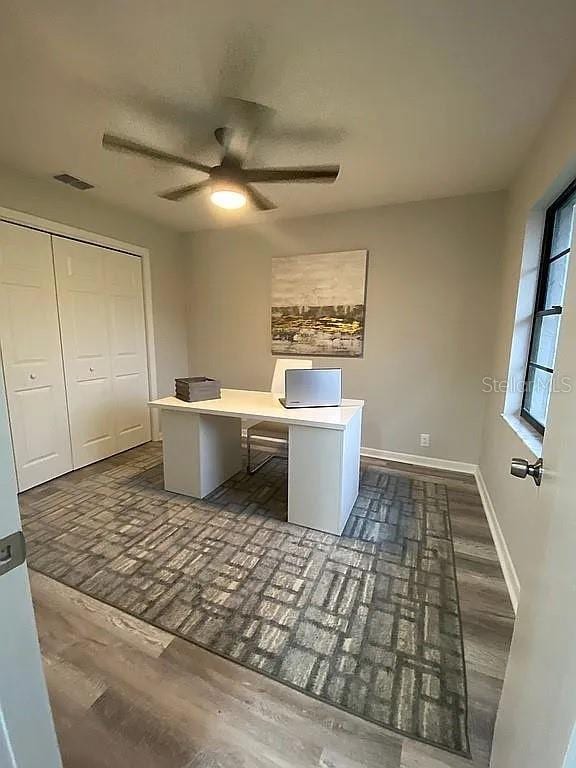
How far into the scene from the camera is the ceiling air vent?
8.60ft

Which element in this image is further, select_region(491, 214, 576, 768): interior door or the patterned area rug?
the patterned area rug

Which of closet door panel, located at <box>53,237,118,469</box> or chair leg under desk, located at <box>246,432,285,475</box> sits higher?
closet door panel, located at <box>53,237,118,469</box>

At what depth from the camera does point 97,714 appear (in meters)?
1.18

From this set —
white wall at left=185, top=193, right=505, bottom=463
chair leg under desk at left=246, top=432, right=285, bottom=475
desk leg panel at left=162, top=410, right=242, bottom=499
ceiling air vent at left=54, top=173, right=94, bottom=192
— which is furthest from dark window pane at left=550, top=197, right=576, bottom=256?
ceiling air vent at left=54, top=173, right=94, bottom=192

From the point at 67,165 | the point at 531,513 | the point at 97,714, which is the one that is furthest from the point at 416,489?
the point at 67,165

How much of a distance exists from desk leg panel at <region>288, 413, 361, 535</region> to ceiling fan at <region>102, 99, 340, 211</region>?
1418mm

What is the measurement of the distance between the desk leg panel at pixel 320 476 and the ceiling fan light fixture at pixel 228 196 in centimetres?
144

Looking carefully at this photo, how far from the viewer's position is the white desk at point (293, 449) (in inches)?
84.7

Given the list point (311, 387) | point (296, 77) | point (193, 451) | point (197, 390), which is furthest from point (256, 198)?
point (193, 451)

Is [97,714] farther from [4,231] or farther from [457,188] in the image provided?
[457,188]

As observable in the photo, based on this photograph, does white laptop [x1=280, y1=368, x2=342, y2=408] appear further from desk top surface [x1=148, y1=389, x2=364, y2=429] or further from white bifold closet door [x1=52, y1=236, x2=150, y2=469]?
white bifold closet door [x1=52, y1=236, x2=150, y2=469]

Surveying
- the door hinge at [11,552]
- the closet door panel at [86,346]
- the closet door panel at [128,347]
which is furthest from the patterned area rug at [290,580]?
the door hinge at [11,552]

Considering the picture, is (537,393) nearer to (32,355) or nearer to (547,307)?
(547,307)

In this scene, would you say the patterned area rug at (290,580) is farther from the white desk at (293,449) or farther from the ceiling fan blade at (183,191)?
the ceiling fan blade at (183,191)
